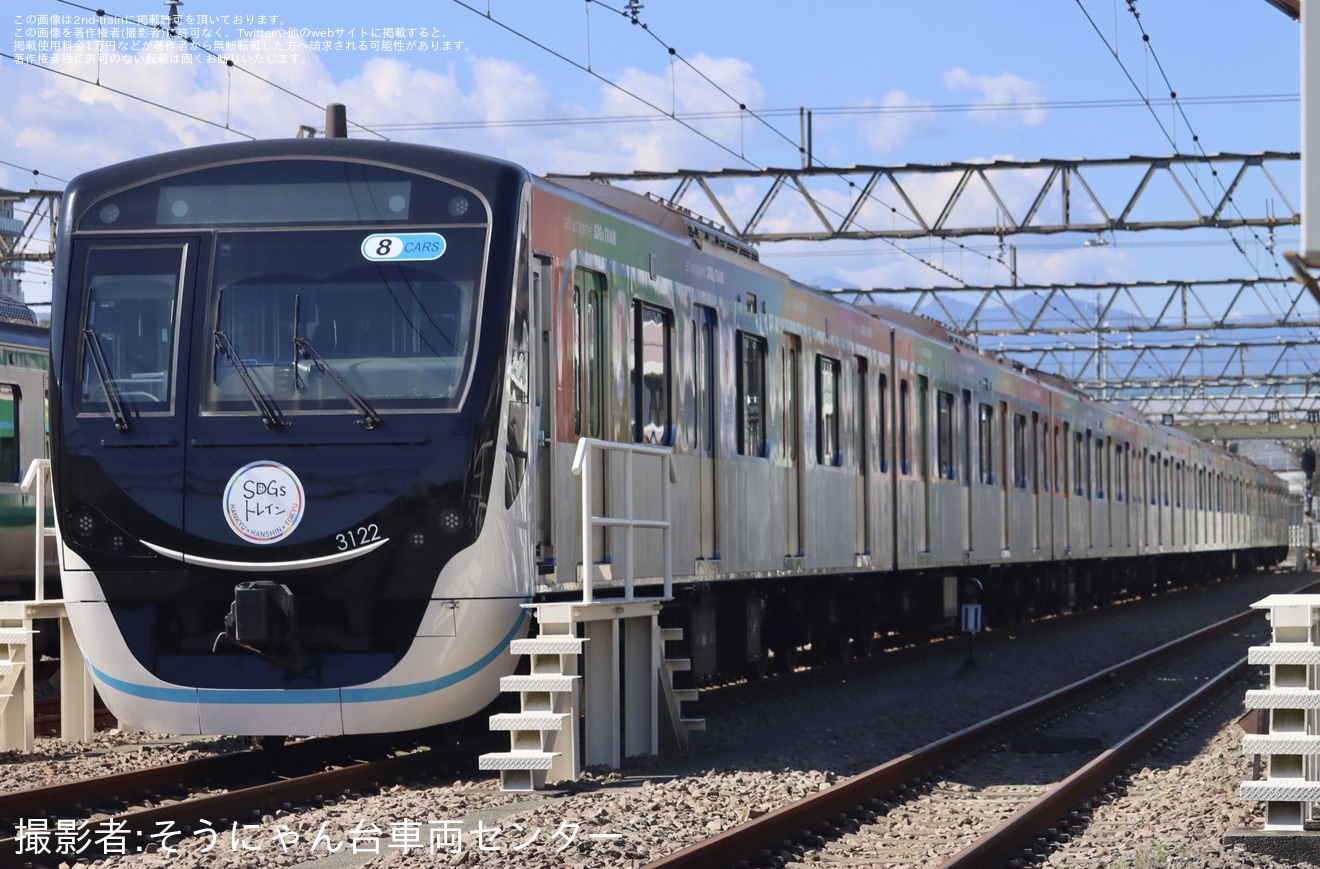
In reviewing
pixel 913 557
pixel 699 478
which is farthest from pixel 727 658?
pixel 913 557

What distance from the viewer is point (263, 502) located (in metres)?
9.49

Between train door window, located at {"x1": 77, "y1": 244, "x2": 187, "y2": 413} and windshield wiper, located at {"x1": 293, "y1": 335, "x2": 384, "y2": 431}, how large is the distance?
72 centimetres

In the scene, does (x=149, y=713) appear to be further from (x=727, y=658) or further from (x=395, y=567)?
(x=727, y=658)

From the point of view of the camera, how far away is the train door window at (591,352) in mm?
11047

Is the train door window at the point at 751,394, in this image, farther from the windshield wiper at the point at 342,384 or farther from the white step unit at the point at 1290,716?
the white step unit at the point at 1290,716

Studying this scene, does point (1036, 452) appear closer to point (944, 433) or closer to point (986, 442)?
point (986, 442)

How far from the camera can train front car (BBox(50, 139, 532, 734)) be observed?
30.9ft

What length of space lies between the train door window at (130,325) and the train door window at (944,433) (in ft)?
38.8

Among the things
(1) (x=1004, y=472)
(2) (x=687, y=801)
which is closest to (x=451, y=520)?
(2) (x=687, y=801)

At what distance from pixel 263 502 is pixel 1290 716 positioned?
4.97 meters

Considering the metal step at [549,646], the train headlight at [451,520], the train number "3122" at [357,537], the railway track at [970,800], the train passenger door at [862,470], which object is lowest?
the railway track at [970,800]

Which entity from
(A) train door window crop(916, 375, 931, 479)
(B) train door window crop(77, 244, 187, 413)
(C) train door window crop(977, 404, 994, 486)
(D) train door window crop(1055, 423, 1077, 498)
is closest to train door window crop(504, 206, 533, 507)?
(B) train door window crop(77, 244, 187, 413)

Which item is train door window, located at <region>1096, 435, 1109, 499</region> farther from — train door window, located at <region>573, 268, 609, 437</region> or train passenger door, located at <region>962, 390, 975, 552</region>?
train door window, located at <region>573, 268, 609, 437</region>

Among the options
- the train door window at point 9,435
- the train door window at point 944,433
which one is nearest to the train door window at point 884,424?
the train door window at point 944,433
